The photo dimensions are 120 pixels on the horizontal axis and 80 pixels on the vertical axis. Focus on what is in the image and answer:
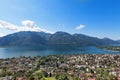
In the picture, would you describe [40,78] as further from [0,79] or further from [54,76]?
[0,79]

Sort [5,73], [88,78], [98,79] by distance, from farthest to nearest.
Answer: [5,73] < [88,78] < [98,79]

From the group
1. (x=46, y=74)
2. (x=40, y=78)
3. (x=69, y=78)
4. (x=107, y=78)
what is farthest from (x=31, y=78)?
(x=107, y=78)

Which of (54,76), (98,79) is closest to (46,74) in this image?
(54,76)

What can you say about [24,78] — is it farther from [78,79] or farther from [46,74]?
[78,79]

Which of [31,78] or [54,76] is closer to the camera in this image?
[31,78]

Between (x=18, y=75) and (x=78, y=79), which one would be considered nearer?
(x=78, y=79)

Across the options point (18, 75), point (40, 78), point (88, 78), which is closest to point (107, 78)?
point (88, 78)

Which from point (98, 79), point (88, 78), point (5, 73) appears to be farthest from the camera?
point (5, 73)
